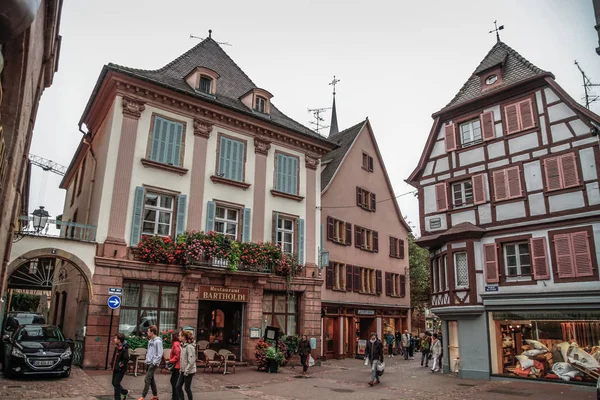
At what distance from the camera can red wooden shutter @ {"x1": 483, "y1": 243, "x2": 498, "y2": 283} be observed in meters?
18.1

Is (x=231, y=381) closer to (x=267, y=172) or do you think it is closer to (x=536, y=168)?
(x=267, y=172)

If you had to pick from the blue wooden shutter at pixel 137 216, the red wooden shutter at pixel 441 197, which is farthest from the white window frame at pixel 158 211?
the red wooden shutter at pixel 441 197

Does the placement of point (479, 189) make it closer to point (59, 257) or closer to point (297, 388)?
point (297, 388)

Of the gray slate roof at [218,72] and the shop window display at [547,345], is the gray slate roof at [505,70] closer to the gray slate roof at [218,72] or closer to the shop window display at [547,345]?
the gray slate roof at [218,72]

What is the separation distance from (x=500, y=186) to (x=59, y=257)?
1696 centimetres

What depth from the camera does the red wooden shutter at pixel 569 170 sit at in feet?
55.3

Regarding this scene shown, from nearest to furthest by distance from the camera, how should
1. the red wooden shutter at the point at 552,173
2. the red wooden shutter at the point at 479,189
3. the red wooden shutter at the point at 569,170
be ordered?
the red wooden shutter at the point at 569,170 → the red wooden shutter at the point at 552,173 → the red wooden shutter at the point at 479,189

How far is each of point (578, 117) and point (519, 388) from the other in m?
10.1

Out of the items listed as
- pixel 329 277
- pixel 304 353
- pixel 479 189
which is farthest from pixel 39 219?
pixel 479 189

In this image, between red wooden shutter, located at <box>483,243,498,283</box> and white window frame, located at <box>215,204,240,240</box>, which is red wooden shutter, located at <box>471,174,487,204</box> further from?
white window frame, located at <box>215,204,240,240</box>

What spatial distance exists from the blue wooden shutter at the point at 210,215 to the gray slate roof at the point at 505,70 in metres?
11.8

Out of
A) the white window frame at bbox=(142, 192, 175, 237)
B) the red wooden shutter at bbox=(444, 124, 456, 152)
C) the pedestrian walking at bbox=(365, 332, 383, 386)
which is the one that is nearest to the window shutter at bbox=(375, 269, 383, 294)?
the red wooden shutter at bbox=(444, 124, 456, 152)

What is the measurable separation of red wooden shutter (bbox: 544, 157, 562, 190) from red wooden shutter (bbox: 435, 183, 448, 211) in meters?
4.25

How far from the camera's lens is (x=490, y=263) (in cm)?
1836
